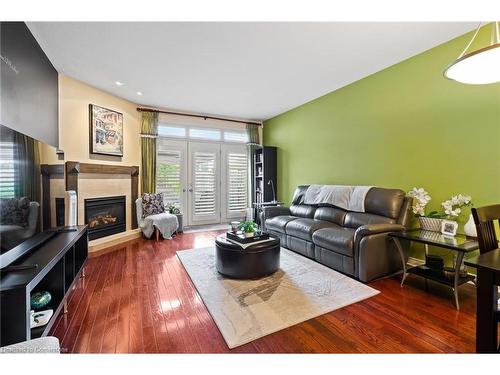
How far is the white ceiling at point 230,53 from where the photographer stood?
2326 mm

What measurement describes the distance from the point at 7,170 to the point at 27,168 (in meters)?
0.32

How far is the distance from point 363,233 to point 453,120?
1656 mm

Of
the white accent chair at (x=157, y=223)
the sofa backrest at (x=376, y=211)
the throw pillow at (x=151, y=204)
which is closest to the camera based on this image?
the sofa backrest at (x=376, y=211)

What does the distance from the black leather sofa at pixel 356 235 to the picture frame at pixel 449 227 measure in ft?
1.31

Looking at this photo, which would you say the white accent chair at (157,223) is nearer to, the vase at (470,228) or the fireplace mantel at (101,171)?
the fireplace mantel at (101,171)

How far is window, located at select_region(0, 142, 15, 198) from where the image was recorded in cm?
144

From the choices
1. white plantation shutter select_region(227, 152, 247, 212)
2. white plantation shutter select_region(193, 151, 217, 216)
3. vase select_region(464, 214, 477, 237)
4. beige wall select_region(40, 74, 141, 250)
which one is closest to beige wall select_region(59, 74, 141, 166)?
beige wall select_region(40, 74, 141, 250)

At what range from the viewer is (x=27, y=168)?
1772 mm

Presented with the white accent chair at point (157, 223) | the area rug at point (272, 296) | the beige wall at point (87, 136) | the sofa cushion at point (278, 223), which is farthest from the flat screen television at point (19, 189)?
the sofa cushion at point (278, 223)

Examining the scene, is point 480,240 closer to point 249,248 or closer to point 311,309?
point 311,309

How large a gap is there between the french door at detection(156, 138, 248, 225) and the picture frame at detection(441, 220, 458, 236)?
14.2ft

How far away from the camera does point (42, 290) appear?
1.79m

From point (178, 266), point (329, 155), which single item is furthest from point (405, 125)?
point (178, 266)

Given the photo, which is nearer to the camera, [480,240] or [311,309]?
[480,240]
